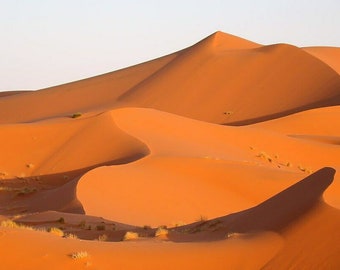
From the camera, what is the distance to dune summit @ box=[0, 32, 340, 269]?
10.2m

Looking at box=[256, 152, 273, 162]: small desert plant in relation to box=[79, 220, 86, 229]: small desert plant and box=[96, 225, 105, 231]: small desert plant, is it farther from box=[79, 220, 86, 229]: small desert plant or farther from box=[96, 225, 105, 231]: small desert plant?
box=[96, 225, 105, 231]: small desert plant

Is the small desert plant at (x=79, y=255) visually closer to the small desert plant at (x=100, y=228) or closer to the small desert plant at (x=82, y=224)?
the small desert plant at (x=100, y=228)

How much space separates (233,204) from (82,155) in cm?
1123

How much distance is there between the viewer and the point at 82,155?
3152cm

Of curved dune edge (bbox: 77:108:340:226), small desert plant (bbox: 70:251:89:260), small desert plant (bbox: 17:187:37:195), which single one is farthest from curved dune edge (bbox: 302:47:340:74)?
small desert plant (bbox: 70:251:89:260)

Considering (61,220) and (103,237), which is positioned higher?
(103,237)

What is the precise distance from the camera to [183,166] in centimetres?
2491

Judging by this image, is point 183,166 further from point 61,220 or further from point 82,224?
point 82,224

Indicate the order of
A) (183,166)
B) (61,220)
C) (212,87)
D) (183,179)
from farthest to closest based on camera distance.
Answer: (212,87) → (183,166) → (183,179) → (61,220)

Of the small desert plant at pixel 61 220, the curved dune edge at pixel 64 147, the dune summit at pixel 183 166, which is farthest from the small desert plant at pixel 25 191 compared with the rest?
the small desert plant at pixel 61 220

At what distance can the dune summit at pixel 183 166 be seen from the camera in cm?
1023

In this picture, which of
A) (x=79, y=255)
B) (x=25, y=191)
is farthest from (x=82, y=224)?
(x=25, y=191)

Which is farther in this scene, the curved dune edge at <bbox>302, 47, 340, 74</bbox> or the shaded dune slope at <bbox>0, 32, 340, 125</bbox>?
the curved dune edge at <bbox>302, 47, 340, 74</bbox>

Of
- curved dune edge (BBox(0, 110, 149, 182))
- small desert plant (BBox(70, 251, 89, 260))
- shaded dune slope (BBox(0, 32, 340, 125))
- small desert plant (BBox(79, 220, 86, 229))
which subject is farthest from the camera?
shaded dune slope (BBox(0, 32, 340, 125))
